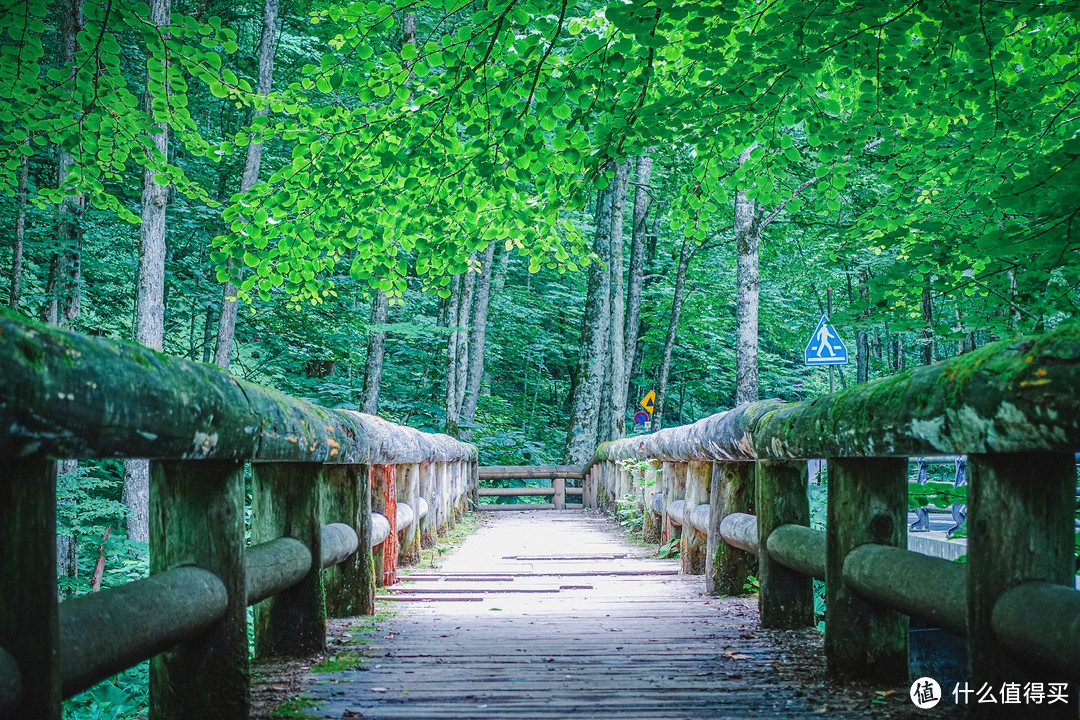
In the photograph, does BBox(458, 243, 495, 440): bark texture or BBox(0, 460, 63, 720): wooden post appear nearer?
BBox(0, 460, 63, 720): wooden post

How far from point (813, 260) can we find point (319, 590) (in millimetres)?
22233

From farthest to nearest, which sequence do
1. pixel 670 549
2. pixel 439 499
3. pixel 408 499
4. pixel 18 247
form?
pixel 18 247, pixel 439 499, pixel 670 549, pixel 408 499

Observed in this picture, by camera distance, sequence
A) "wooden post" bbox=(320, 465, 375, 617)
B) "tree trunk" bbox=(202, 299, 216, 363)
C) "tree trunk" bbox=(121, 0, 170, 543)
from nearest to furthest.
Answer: "wooden post" bbox=(320, 465, 375, 617) < "tree trunk" bbox=(121, 0, 170, 543) < "tree trunk" bbox=(202, 299, 216, 363)

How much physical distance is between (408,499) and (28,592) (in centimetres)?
561

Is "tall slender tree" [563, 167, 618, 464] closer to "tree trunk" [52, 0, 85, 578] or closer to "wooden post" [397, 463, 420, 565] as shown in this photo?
"tree trunk" [52, 0, 85, 578]

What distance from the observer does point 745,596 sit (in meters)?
5.40

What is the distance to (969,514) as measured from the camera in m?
2.27

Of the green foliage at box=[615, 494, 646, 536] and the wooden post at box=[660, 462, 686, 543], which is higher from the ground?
the wooden post at box=[660, 462, 686, 543]

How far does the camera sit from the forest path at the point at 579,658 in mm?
2932

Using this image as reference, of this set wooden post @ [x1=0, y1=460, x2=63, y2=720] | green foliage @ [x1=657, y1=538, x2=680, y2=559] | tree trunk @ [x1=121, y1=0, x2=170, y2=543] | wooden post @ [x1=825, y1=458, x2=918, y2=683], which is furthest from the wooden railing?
wooden post @ [x1=0, y1=460, x2=63, y2=720]

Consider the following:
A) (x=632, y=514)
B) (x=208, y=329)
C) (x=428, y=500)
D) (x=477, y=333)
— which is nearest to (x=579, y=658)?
(x=428, y=500)

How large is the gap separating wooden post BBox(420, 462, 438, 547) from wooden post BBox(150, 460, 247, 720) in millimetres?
5520

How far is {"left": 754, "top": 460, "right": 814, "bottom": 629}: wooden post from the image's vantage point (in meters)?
4.26

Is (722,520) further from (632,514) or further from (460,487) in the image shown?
(460,487)
